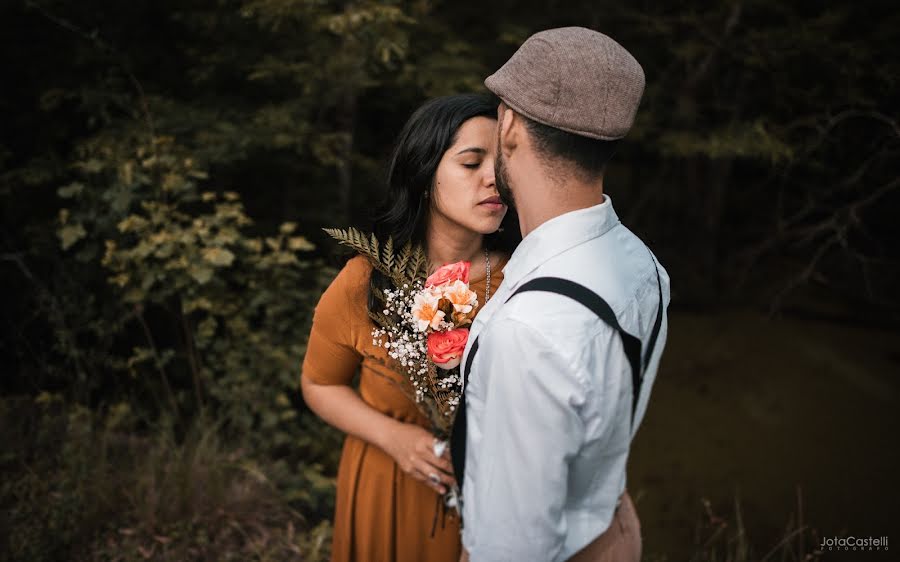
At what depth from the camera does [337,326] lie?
169cm

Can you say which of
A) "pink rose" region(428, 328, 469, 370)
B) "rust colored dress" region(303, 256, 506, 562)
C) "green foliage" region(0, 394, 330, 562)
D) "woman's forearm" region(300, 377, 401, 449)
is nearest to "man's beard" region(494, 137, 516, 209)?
"pink rose" region(428, 328, 469, 370)

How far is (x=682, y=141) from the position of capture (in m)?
4.41

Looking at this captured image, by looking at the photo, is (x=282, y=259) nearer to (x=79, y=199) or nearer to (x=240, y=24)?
(x=79, y=199)

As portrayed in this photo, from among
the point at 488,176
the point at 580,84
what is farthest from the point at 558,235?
the point at 488,176

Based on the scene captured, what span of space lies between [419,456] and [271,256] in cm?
207

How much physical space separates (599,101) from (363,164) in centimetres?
333

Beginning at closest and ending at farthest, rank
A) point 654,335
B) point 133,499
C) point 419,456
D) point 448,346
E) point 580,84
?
point 580,84 → point 654,335 → point 448,346 → point 419,456 → point 133,499

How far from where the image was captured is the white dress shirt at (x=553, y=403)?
2.95 feet

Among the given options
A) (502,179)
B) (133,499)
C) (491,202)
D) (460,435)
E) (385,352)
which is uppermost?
(502,179)

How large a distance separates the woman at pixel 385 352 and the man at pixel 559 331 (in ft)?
1.70

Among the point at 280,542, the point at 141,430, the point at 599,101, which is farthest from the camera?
the point at 141,430

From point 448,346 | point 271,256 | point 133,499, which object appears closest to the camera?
point 448,346

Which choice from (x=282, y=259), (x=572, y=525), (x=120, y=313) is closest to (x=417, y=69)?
(x=282, y=259)

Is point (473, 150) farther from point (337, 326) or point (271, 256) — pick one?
point (271, 256)
